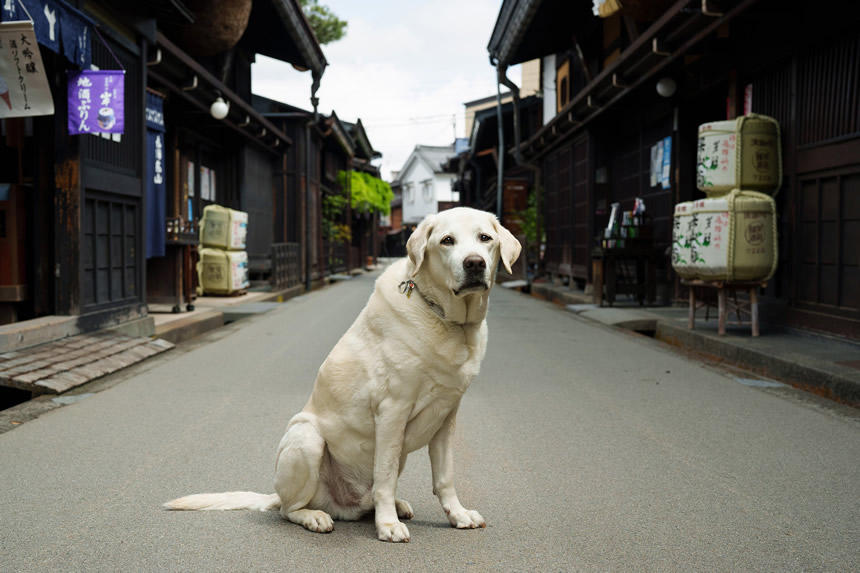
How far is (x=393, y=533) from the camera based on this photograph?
10.3 feet

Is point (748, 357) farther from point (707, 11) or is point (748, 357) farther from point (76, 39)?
point (76, 39)

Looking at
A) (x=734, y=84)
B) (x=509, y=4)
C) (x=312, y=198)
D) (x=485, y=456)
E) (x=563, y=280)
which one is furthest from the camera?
(x=312, y=198)

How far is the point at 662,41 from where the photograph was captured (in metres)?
11.3

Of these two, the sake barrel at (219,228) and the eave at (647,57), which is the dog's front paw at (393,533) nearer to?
the eave at (647,57)

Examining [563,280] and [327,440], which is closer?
[327,440]

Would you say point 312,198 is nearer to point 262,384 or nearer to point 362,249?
point 362,249

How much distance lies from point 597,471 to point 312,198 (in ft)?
75.5

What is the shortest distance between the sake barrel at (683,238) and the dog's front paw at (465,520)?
7.05 metres

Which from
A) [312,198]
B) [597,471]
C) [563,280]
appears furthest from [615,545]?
[312,198]

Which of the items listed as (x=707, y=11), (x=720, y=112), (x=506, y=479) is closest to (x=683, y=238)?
(x=707, y=11)

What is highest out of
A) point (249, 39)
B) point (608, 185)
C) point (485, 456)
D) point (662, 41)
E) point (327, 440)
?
point (249, 39)

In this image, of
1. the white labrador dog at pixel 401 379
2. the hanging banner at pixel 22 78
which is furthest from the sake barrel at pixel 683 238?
the hanging banner at pixel 22 78

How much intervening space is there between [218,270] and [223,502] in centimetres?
1342

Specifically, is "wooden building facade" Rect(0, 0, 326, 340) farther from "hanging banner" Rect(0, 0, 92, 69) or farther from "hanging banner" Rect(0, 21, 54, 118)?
"hanging banner" Rect(0, 21, 54, 118)
